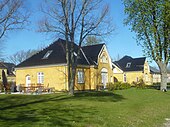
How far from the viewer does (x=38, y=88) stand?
3222 cm

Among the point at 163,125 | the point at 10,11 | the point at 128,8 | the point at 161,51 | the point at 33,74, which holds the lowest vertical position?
the point at 163,125

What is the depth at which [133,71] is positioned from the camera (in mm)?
64188

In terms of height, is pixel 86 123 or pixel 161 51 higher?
pixel 161 51

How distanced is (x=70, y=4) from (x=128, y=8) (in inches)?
423

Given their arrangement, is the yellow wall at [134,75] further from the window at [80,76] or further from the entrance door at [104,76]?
the window at [80,76]

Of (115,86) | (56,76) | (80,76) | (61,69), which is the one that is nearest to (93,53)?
(80,76)

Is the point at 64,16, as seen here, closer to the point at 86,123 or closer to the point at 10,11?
the point at 10,11

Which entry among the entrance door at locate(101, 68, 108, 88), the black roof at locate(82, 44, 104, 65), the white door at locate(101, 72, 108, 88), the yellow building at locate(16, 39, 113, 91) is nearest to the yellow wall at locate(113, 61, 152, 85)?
the yellow building at locate(16, 39, 113, 91)

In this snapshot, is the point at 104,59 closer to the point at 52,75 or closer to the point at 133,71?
the point at 52,75

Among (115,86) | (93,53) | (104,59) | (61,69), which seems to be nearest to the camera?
(61,69)

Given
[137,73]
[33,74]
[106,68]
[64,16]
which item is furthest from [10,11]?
[137,73]

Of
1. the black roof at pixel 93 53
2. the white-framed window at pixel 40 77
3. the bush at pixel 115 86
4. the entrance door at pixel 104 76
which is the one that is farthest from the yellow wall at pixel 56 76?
the bush at pixel 115 86

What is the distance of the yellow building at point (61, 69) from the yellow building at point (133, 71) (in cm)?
1860

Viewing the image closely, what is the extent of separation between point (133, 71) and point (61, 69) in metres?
32.2
